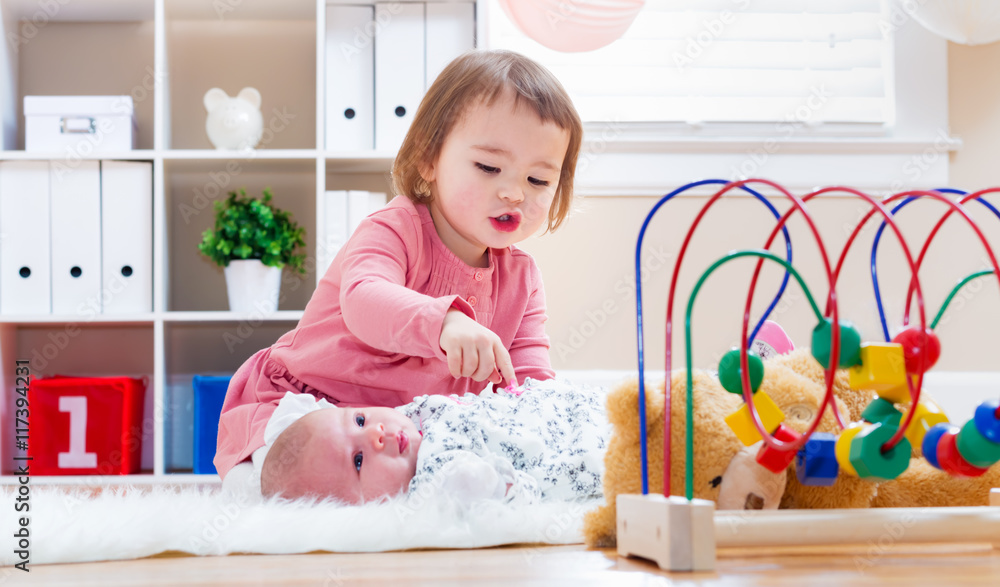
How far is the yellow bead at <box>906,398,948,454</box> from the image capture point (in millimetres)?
670

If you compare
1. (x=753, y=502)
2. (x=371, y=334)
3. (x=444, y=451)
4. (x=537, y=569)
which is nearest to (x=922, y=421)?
(x=753, y=502)

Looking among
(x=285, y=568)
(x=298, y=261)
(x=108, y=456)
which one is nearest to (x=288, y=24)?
(x=298, y=261)

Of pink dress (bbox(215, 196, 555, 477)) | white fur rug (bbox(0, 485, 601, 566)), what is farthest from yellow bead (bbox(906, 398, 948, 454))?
Result: pink dress (bbox(215, 196, 555, 477))

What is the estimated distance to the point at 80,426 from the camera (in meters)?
1.77

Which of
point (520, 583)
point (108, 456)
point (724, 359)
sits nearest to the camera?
point (520, 583)

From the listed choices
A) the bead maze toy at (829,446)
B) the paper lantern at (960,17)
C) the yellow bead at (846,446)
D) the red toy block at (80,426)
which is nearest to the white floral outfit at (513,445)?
the bead maze toy at (829,446)

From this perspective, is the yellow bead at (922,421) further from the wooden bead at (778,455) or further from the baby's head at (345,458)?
the baby's head at (345,458)

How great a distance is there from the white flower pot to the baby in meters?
0.86

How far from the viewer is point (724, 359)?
671 millimetres

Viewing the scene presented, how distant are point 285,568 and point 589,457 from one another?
42 cm

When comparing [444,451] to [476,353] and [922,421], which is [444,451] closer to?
[476,353]

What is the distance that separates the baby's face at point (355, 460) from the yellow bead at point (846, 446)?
455 mm

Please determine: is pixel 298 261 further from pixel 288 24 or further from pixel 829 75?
pixel 829 75

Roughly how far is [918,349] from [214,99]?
5.43 ft
